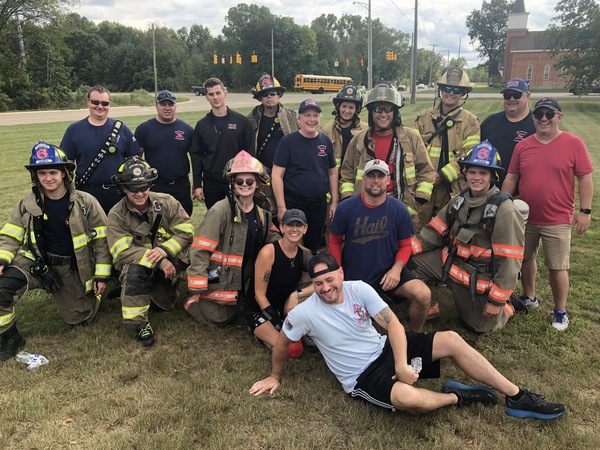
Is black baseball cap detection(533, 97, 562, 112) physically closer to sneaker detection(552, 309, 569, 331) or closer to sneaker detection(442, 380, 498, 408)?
sneaker detection(552, 309, 569, 331)

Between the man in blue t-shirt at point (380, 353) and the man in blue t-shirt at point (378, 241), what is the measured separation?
0.85m

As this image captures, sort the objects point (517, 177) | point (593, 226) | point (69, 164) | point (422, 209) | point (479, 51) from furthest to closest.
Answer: point (479, 51)
point (593, 226)
point (422, 209)
point (517, 177)
point (69, 164)

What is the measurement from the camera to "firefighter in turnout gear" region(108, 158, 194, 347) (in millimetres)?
4711

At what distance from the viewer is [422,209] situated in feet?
19.8

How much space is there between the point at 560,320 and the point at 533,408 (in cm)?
180

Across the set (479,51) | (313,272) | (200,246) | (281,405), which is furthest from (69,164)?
(479,51)

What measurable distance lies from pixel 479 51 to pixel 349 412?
10780 centimetres

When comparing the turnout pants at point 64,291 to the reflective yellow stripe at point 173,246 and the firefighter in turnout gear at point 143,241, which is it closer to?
the firefighter in turnout gear at point 143,241

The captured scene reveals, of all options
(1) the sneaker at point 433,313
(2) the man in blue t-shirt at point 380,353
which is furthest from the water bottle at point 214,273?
(1) the sneaker at point 433,313

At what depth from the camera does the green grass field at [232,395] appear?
3.28 metres

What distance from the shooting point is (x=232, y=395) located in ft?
12.4

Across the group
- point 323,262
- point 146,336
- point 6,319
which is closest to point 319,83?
point 146,336

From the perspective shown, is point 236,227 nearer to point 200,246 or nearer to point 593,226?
point 200,246

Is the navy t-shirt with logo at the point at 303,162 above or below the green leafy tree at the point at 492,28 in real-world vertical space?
below
